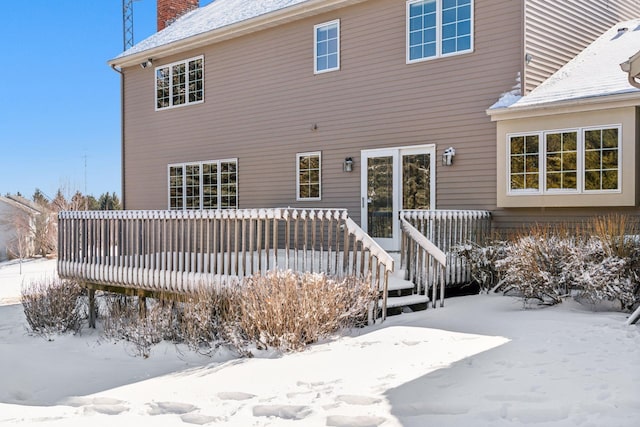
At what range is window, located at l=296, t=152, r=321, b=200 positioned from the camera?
12.8 meters

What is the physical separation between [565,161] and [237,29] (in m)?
8.23

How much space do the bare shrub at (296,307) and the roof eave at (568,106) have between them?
4.55 m

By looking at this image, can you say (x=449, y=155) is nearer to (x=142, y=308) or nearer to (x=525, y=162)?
(x=525, y=162)

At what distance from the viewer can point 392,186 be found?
452 inches

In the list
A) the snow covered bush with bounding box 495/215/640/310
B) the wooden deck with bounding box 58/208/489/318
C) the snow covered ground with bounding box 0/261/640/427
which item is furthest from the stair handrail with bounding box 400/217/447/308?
the snow covered bush with bounding box 495/215/640/310

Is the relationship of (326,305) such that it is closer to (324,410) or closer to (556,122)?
(324,410)

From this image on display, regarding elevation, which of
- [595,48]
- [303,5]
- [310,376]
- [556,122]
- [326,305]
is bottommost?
[310,376]

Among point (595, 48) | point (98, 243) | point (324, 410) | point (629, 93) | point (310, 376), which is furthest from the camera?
point (595, 48)

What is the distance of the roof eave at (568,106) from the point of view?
343 inches

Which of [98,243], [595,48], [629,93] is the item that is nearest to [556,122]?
[629,93]

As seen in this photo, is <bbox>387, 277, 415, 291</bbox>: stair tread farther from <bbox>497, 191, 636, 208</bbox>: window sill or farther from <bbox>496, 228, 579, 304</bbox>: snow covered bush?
<bbox>497, 191, 636, 208</bbox>: window sill

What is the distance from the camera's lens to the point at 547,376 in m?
4.61

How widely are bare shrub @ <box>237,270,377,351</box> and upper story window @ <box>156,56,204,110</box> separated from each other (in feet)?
31.4

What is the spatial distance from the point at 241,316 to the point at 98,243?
4.57 m
